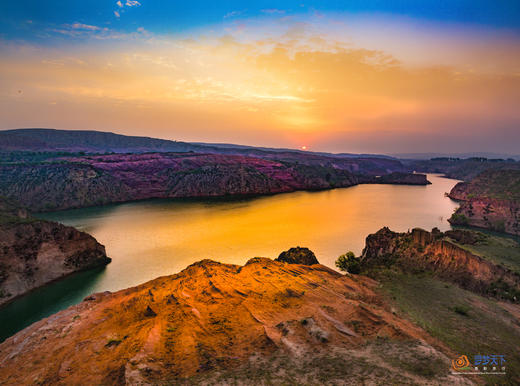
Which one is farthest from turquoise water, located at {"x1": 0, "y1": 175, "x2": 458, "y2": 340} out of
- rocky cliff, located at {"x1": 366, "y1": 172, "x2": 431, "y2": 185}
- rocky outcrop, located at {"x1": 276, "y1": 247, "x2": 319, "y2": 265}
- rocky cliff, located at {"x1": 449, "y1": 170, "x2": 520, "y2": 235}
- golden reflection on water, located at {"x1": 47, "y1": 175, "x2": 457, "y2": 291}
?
rocky cliff, located at {"x1": 366, "y1": 172, "x2": 431, "y2": 185}

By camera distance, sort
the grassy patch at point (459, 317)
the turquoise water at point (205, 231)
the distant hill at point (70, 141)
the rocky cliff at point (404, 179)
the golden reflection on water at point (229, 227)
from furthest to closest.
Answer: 1. the distant hill at point (70, 141)
2. the rocky cliff at point (404, 179)
3. the golden reflection on water at point (229, 227)
4. the turquoise water at point (205, 231)
5. the grassy patch at point (459, 317)

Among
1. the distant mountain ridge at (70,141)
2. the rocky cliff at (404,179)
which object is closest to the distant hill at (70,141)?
the distant mountain ridge at (70,141)

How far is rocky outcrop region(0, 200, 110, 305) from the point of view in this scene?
23.2 meters

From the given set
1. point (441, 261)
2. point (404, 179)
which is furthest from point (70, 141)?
point (404, 179)

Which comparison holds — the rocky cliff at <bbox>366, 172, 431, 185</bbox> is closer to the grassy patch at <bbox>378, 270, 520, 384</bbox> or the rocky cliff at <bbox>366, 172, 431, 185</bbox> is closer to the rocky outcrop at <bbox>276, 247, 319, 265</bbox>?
the rocky outcrop at <bbox>276, 247, 319, 265</bbox>

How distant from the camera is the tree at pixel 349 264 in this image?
2988 cm

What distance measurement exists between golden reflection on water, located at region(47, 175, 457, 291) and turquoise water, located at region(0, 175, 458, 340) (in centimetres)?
13

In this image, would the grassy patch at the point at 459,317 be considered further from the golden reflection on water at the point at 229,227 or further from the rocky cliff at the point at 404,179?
the rocky cliff at the point at 404,179

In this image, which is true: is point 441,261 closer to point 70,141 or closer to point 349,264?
point 349,264

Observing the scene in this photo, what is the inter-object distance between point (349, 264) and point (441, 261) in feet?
30.7

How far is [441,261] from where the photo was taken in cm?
2502

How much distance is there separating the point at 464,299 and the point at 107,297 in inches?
1123

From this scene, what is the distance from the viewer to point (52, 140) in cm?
16100

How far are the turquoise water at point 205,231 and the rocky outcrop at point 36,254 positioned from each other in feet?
4.25
